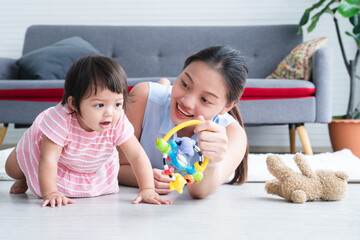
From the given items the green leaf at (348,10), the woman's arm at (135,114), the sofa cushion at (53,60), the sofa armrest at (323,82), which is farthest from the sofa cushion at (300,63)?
the woman's arm at (135,114)

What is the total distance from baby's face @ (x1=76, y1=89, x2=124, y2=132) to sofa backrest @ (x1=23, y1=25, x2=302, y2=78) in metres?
2.29

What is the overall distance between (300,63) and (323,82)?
0.79 ft

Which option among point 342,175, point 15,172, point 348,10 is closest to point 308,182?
point 342,175

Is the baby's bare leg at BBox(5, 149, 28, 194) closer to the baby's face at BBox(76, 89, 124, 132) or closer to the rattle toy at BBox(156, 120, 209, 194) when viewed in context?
the baby's face at BBox(76, 89, 124, 132)

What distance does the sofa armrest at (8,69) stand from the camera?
10.3ft

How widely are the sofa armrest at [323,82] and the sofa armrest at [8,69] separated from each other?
2269 mm

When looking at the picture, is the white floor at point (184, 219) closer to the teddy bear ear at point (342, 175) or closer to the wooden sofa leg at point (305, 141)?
the teddy bear ear at point (342, 175)

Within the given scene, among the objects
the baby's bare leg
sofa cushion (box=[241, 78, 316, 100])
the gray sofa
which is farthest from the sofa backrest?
the baby's bare leg

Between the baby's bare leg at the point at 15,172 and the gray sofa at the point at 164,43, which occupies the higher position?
the gray sofa at the point at 164,43

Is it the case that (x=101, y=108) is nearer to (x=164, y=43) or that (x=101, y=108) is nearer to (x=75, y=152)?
(x=75, y=152)

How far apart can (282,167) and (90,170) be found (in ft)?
1.98

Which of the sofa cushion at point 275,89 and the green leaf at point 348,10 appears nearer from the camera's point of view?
the sofa cushion at point 275,89

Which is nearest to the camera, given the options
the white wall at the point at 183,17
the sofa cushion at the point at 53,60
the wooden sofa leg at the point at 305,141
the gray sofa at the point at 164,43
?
the wooden sofa leg at the point at 305,141

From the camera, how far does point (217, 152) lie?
1078 mm
